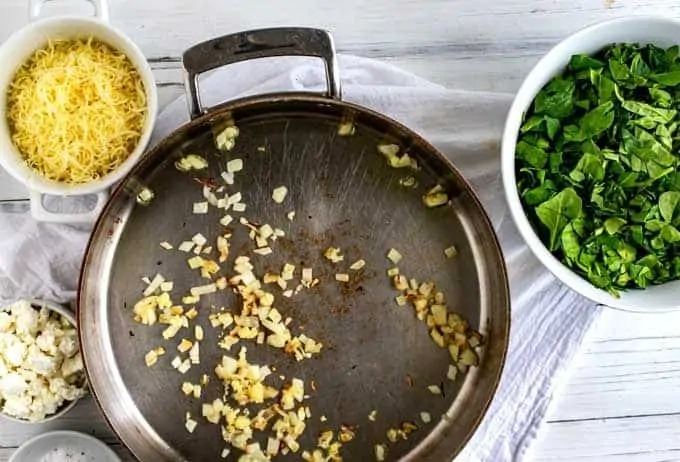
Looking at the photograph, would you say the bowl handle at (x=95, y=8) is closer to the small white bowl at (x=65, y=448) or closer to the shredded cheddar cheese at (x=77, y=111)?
the shredded cheddar cheese at (x=77, y=111)

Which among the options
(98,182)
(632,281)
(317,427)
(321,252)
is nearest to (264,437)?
(317,427)

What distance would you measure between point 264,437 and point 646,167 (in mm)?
541

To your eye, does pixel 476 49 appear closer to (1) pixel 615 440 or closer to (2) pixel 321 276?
(2) pixel 321 276

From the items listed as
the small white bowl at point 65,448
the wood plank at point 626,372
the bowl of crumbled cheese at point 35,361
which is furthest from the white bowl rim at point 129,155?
the wood plank at point 626,372

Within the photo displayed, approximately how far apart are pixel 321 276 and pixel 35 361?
1.14 feet

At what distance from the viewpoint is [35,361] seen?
43.6 inches

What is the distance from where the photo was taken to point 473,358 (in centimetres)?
115

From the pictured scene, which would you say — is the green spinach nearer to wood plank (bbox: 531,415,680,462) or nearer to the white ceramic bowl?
the white ceramic bowl

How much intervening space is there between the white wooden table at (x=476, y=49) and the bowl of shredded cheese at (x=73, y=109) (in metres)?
0.09

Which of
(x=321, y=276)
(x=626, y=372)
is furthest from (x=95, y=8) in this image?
(x=626, y=372)

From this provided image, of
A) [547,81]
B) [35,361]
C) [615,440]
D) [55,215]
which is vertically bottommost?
[615,440]

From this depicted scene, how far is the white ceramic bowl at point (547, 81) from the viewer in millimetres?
1051

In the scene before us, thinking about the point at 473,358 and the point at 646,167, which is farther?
the point at 473,358

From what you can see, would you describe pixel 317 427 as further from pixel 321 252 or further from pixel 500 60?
pixel 500 60
